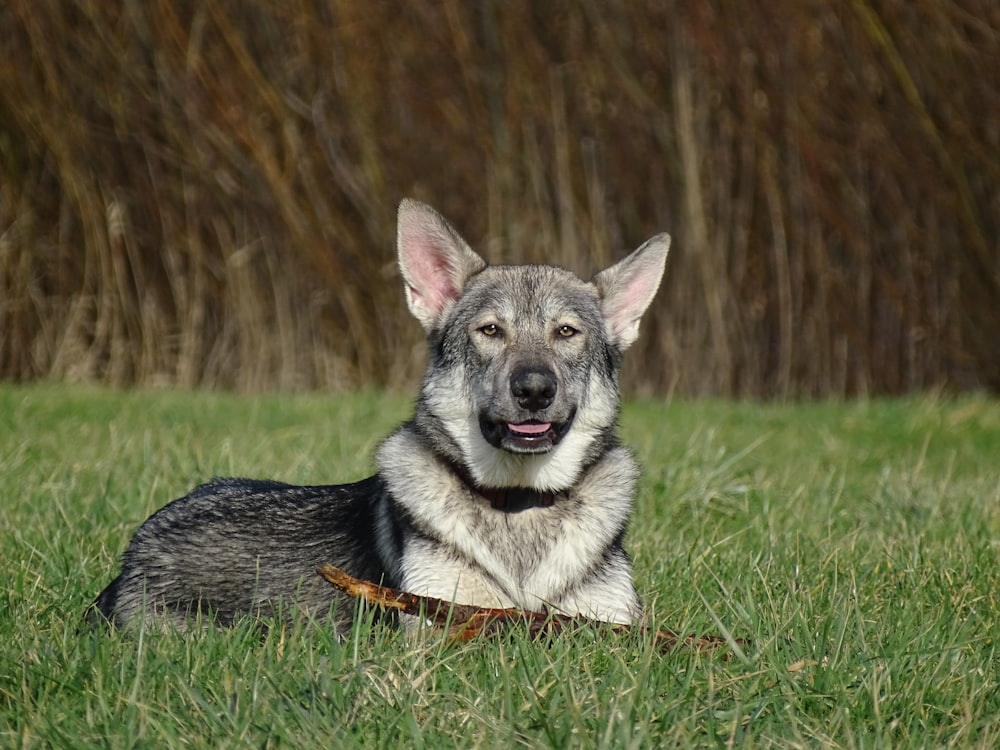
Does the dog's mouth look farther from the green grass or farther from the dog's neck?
the green grass

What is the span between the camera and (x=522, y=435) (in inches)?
164

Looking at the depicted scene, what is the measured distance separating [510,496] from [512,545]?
184 mm

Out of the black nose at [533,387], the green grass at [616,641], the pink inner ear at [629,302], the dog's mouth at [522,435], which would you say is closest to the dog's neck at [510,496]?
the dog's mouth at [522,435]

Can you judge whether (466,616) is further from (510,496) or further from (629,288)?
(629,288)

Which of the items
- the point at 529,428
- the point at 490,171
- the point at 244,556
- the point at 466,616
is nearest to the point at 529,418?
the point at 529,428

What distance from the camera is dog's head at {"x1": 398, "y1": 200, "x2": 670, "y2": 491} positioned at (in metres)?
4.21

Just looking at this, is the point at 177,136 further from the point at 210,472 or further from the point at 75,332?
the point at 210,472

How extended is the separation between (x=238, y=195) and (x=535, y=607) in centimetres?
663

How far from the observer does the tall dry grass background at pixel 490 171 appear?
32.7 ft

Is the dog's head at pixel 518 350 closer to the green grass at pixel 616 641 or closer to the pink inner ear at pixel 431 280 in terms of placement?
Result: the pink inner ear at pixel 431 280

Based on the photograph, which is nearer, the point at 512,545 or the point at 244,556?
the point at 512,545

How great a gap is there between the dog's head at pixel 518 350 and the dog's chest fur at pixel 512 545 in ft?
0.30

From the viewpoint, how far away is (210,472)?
6.30 meters

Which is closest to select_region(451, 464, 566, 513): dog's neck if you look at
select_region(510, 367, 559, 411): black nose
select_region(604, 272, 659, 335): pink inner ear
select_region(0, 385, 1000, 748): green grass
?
select_region(510, 367, 559, 411): black nose
